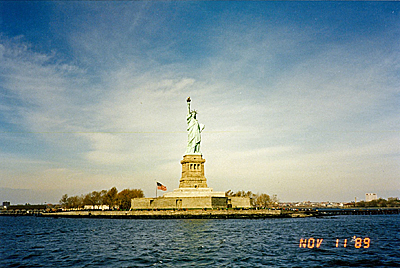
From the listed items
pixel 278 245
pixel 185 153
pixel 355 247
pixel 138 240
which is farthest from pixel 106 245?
pixel 185 153

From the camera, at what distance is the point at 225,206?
65750 millimetres

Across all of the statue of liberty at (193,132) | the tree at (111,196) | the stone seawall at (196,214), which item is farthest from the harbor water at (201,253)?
the tree at (111,196)

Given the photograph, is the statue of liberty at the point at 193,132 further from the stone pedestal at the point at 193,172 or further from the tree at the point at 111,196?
the tree at the point at 111,196

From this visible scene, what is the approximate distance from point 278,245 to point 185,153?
4705cm

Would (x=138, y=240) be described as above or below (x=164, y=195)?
below

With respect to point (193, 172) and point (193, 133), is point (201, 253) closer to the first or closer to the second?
point (193, 172)

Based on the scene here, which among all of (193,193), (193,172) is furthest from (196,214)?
(193,172)

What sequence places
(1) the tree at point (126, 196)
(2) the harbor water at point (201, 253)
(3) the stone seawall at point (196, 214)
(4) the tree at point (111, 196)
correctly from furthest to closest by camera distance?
(4) the tree at point (111, 196) < (1) the tree at point (126, 196) < (3) the stone seawall at point (196, 214) < (2) the harbor water at point (201, 253)

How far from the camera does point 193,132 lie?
2881 inches

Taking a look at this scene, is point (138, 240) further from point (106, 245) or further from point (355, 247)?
point (355, 247)

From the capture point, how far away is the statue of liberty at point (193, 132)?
237 ft

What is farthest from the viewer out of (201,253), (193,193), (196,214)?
(193,193)

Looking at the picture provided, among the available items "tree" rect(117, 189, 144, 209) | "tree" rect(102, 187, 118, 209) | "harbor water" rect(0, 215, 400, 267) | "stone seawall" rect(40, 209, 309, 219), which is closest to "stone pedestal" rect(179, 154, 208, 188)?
"stone seawall" rect(40, 209, 309, 219)

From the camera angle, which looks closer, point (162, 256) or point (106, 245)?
point (162, 256)
